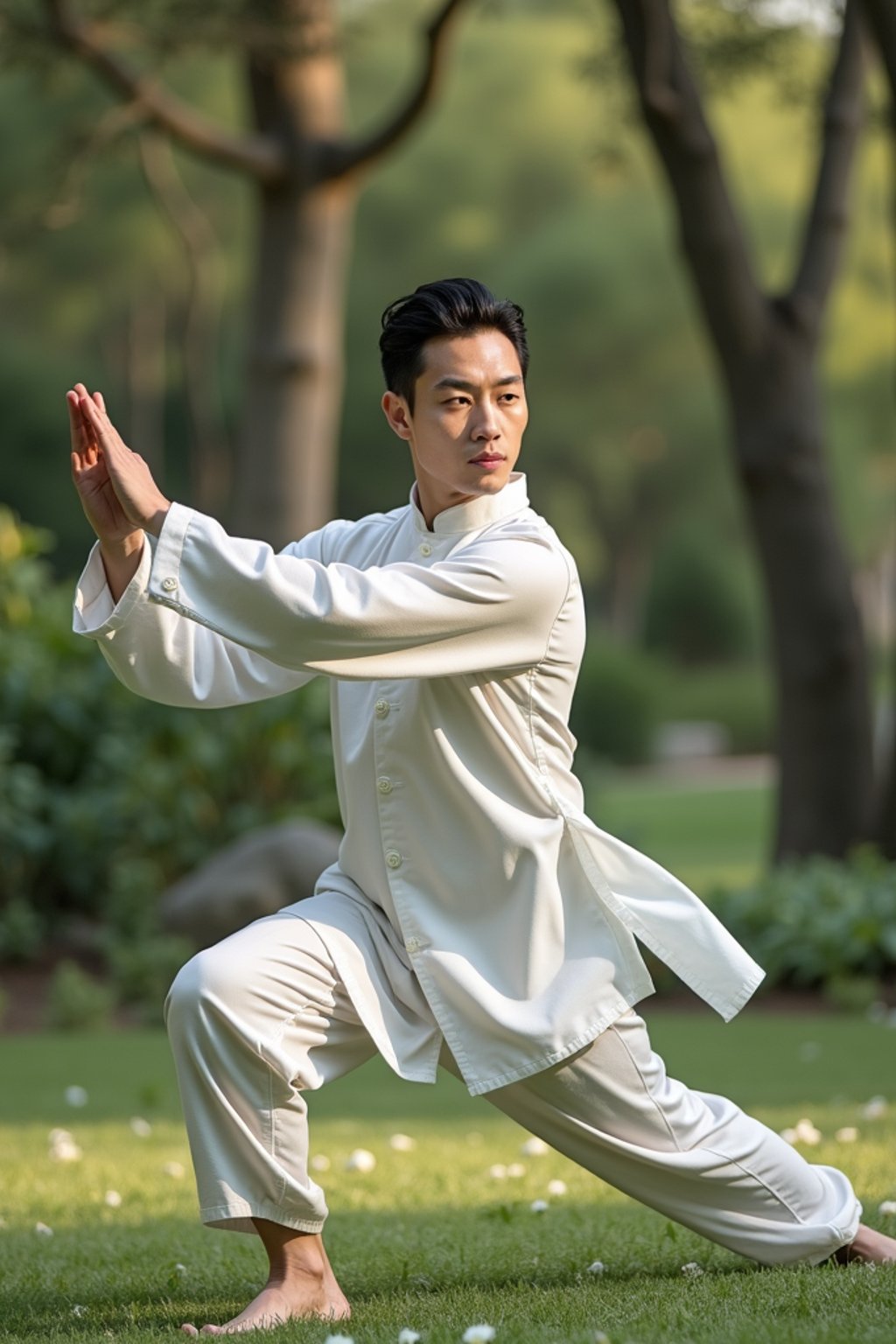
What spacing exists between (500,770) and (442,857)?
182mm

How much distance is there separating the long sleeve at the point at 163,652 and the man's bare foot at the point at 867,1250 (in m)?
1.44

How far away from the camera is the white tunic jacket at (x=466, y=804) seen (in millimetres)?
3141

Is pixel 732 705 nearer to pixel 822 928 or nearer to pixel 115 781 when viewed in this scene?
pixel 115 781

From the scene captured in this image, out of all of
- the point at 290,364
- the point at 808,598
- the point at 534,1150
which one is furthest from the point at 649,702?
the point at 534,1150

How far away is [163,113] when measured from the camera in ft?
34.7

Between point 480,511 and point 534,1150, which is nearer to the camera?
point 480,511

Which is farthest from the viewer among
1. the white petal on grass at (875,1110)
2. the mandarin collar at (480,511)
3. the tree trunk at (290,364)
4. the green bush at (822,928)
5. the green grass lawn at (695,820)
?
the green grass lawn at (695,820)

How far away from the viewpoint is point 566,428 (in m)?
35.8

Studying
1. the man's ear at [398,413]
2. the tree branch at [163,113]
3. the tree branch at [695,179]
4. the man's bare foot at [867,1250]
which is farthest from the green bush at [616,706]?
the man's ear at [398,413]

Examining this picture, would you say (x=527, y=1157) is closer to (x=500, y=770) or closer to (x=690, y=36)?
(x=500, y=770)

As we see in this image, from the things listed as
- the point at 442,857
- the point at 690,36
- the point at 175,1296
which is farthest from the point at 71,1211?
the point at 690,36

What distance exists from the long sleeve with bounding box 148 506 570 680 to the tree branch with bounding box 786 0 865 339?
22.9ft

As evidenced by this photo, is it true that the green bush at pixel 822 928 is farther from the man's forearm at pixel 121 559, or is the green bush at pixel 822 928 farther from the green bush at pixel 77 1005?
the man's forearm at pixel 121 559

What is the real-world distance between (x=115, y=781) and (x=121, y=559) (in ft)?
21.5
